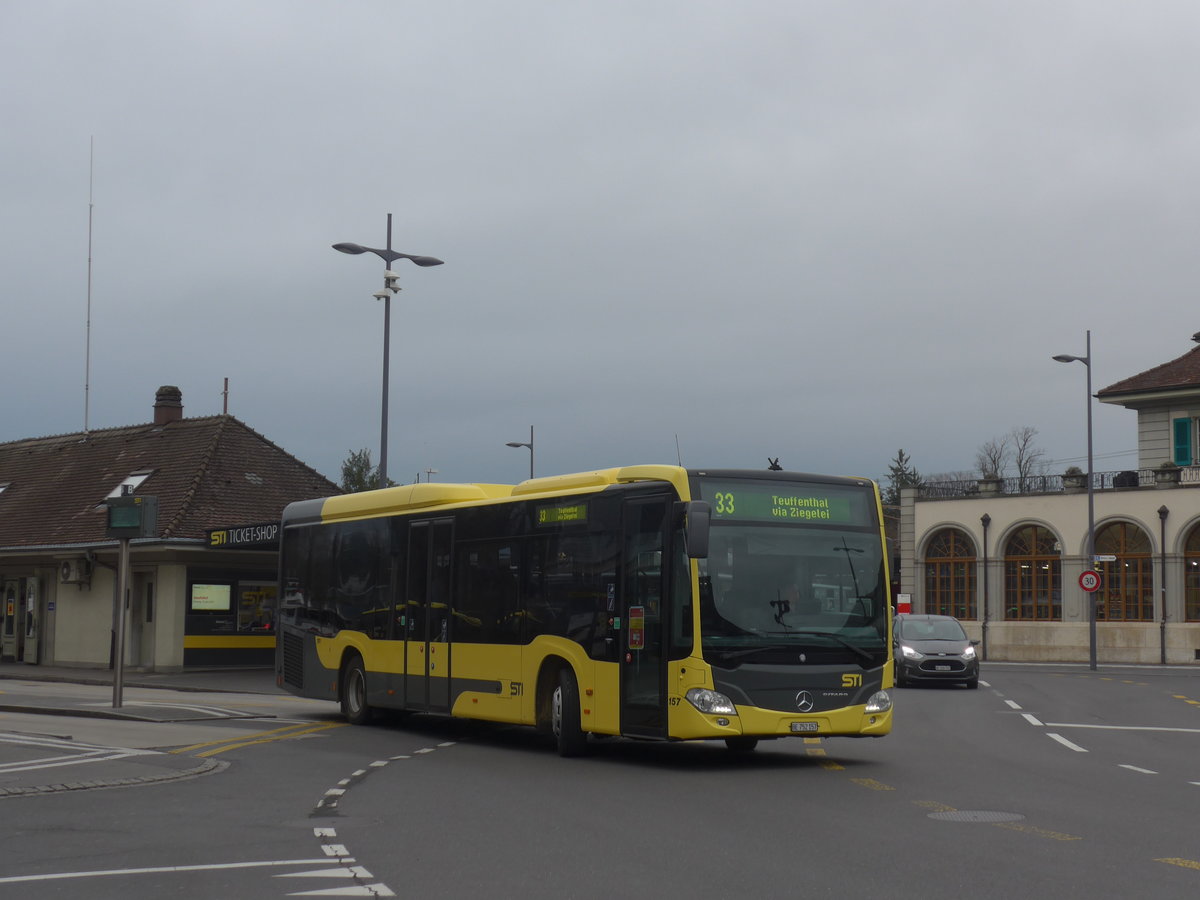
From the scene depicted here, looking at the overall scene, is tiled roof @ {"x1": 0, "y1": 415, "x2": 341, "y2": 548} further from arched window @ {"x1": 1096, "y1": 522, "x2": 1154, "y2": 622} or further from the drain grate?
the drain grate

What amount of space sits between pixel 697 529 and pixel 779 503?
5.29ft

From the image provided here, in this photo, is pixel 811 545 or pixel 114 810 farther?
pixel 811 545

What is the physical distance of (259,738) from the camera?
19.2 metres

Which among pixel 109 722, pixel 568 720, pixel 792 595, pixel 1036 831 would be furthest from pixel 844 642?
pixel 109 722

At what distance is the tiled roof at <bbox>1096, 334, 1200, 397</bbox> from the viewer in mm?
54219

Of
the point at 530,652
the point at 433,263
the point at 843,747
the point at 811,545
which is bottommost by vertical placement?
the point at 843,747

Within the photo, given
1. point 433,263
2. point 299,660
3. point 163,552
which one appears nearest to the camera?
point 299,660

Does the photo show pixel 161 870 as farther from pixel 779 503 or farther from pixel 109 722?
pixel 109 722

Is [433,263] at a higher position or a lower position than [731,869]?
higher

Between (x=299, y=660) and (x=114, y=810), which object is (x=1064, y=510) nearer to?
(x=299, y=660)

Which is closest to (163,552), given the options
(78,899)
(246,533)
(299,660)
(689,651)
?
(246,533)

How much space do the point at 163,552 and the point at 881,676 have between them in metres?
25.9

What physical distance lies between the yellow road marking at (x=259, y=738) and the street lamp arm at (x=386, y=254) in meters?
9.61

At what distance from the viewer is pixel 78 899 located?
814cm
